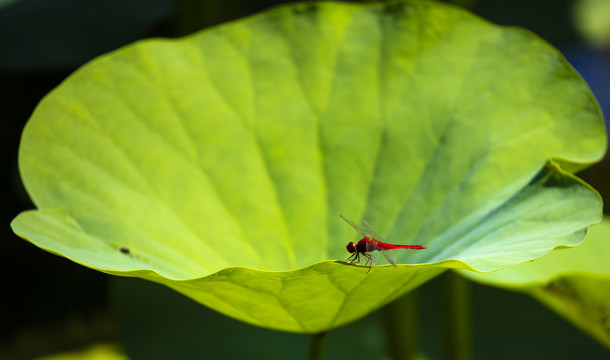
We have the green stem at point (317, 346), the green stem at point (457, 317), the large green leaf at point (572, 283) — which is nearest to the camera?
the green stem at point (317, 346)

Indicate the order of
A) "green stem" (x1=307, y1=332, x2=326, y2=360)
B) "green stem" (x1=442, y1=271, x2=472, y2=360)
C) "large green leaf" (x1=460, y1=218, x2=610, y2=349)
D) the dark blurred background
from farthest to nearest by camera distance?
1. the dark blurred background
2. "green stem" (x1=442, y1=271, x2=472, y2=360)
3. "large green leaf" (x1=460, y1=218, x2=610, y2=349)
4. "green stem" (x1=307, y1=332, x2=326, y2=360)

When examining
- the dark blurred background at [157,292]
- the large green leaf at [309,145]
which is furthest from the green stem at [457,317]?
the large green leaf at [309,145]

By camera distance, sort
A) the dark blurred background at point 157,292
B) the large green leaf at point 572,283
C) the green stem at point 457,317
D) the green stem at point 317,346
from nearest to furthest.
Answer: the green stem at point 317,346 → the large green leaf at point 572,283 → the green stem at point 457,317 → the dark blurred background at point 157,292

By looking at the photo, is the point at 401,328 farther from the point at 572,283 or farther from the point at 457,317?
the point at 572,283

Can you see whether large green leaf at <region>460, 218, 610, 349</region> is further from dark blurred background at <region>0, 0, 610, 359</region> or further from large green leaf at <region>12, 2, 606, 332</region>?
dark blurred background at <region>0, 0, 610, 359</region>

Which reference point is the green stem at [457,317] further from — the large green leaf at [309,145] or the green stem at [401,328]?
the large green leaf at [309,145]

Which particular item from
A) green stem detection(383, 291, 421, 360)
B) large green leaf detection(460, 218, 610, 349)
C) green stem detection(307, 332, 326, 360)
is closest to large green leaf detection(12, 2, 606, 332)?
green stem detection(307, 332, 326, 360)

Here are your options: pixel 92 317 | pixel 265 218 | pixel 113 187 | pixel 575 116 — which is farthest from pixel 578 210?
pixel 92 317
